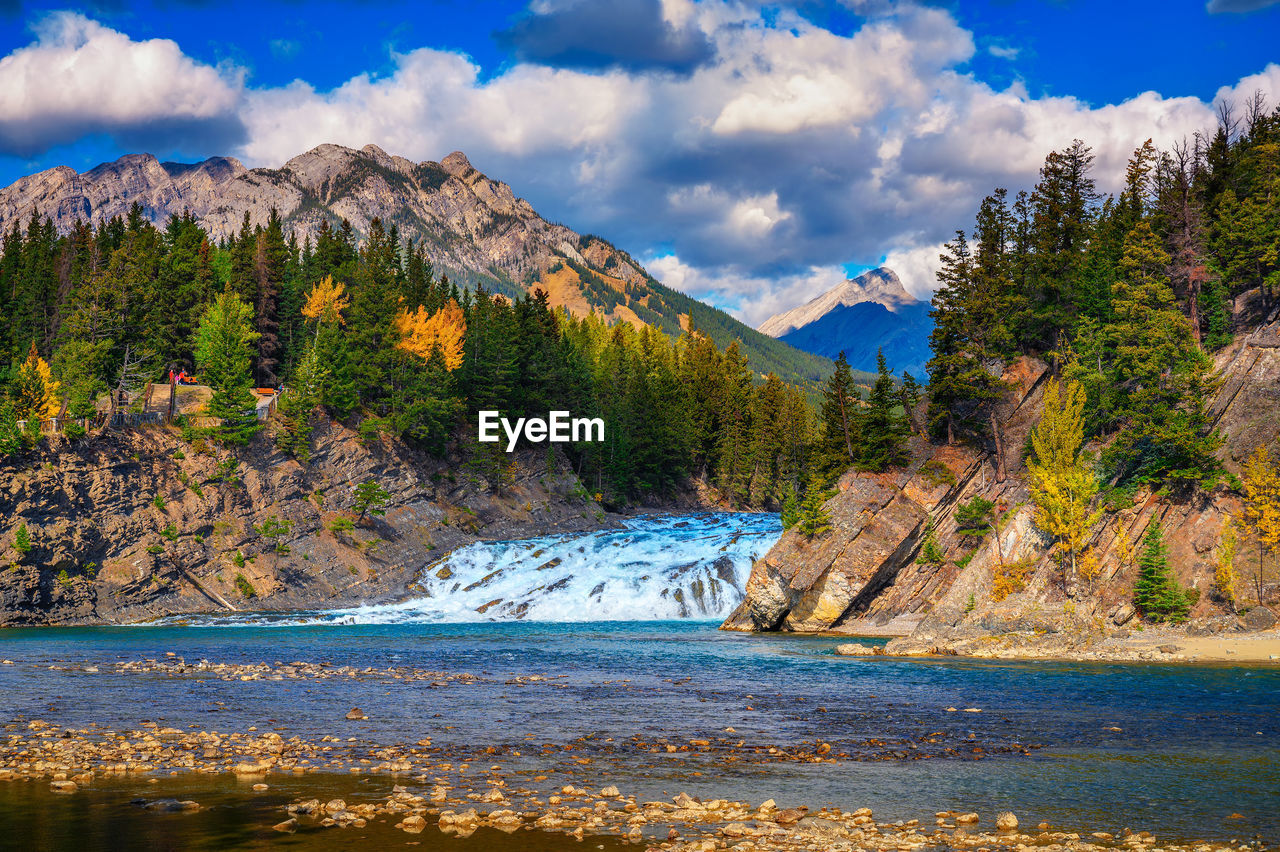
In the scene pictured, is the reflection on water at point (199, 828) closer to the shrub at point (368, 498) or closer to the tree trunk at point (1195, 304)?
the tree trunk at point (1195, 304)

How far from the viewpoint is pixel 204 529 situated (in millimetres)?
65062

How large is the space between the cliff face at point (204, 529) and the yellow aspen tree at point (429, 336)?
11114 millimetres

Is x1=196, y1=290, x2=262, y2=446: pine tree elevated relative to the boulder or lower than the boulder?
elevated

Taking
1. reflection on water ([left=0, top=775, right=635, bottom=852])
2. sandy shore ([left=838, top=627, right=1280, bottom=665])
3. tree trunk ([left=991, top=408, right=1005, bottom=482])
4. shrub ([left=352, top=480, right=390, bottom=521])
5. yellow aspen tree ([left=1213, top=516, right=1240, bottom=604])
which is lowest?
sandy shore ([left=838, top=627, right=1280, bottom=665])

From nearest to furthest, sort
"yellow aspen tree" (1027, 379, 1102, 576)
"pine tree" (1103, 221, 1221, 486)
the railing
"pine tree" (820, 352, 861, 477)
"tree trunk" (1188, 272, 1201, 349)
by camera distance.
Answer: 1. "pine tree" (1103, 221, 1221, 486)
2. "yellow aspen tree" (1027, 379, 1102, 576)
3. "tree trunk" (1188, 272, 1201, 349)
4. "pine tree" (820, 352, 861, 477)
5. the railing

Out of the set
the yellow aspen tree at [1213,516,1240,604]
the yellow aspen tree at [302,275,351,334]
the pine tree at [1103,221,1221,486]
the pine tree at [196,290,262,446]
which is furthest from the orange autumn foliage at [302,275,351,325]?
the yellow aspen tree at [1213,516,1240,604]

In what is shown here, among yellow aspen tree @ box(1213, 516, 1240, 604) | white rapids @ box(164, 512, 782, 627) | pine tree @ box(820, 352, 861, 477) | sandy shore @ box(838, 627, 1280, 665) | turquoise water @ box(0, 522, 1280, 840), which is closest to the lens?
turquoise water @ box(0, 522, 1280, 840)

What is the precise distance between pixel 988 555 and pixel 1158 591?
9.27 meters

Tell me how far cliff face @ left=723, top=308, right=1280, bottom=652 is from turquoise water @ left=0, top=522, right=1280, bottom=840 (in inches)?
321

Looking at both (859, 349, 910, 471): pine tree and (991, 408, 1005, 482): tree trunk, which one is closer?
(991, 408, 1005, 482): tree trunk

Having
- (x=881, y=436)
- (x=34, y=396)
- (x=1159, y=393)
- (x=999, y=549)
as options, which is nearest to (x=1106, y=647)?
(x=999, y=549)

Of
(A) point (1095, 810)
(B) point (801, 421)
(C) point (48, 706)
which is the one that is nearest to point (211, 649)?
(C) point (48, 706)

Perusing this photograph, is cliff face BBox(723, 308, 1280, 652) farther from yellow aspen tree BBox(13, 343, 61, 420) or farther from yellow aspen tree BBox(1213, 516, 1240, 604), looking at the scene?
yellow aspen tree BBox(13, 343, 61, 420)

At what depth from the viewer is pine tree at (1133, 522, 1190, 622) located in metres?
41.3
